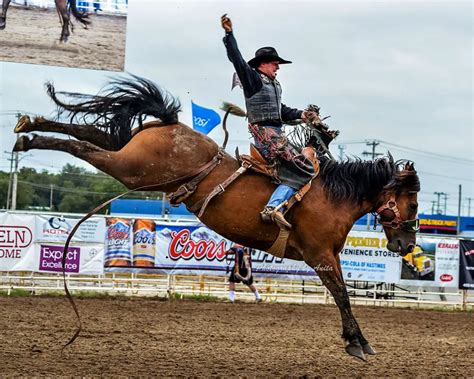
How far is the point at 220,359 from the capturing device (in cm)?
881

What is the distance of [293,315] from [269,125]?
8209 millimetres

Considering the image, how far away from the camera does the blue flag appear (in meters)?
14.0

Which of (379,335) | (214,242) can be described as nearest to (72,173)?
(214,242)

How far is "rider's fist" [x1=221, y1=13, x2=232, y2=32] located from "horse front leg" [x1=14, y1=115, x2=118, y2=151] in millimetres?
1699

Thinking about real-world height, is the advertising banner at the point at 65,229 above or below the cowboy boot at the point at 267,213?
below

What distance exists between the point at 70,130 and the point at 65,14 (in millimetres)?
8713

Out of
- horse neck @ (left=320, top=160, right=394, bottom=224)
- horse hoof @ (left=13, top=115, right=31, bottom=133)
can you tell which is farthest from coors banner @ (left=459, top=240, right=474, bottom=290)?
horse hoof @ (left=13, top=115, right=31, bottom=133)

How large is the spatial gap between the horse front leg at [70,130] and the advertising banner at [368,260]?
1222 cm

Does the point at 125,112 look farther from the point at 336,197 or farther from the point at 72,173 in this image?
the point at 72,173

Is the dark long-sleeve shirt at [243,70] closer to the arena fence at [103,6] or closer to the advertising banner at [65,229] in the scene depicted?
the arena fence at [103,6]

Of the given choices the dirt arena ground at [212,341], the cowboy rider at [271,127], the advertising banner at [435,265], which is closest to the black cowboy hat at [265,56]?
the cowboy rider at [271,127]

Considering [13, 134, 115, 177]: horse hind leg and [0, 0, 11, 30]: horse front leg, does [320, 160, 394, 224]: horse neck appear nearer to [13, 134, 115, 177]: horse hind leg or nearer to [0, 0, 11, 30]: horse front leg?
[13, 134, 115, 177]: horse hind leg

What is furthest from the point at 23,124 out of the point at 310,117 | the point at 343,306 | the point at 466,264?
the point at 466,264

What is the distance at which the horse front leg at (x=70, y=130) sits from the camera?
24.7 ft
